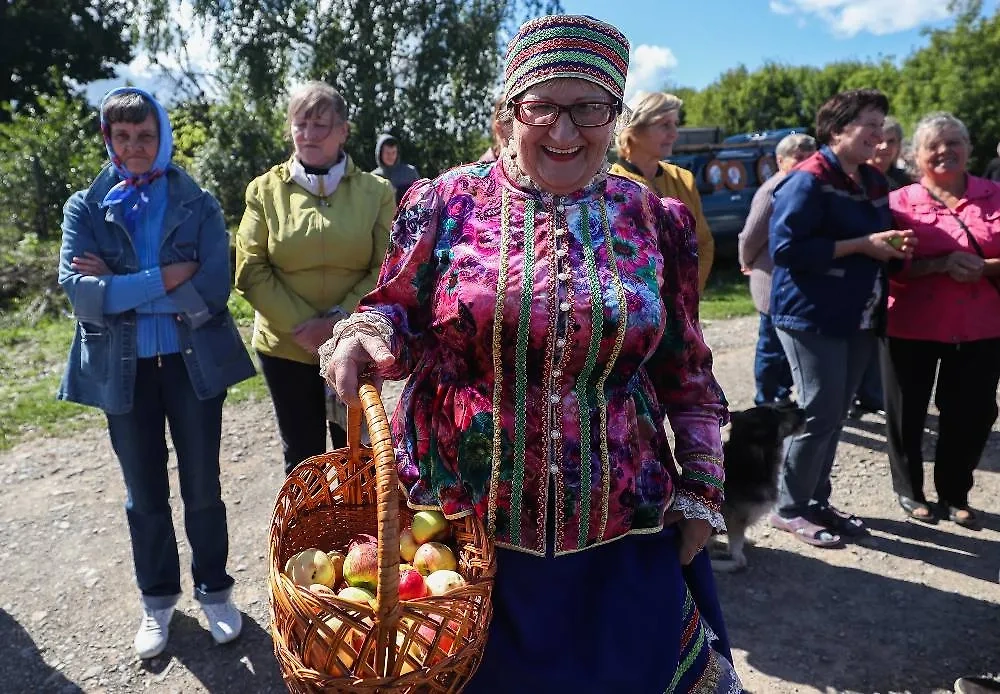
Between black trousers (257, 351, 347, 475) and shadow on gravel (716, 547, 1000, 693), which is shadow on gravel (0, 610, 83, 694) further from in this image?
shadow on gravel (716, 547, 1000, 693)

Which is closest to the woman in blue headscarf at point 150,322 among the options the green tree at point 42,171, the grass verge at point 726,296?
the grass verge at point 726,296

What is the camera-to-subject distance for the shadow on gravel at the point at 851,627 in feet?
9.91

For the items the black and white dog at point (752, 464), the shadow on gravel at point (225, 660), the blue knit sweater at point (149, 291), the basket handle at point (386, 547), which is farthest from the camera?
the black and white dog at point (752, 464)

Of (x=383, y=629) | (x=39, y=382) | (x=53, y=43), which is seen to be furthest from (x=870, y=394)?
(x=53, y=43)

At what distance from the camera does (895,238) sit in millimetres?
3479

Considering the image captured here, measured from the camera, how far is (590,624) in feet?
5.59

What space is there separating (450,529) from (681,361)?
67cm

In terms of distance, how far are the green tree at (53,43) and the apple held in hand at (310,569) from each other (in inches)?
1009

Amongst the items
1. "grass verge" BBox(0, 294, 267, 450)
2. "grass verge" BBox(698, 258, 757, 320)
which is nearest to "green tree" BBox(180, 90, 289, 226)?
"grass verge" BBox(0, 294, 267, 450)

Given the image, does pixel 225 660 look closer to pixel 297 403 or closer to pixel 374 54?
pixel 297 403

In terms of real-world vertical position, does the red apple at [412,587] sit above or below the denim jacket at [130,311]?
below

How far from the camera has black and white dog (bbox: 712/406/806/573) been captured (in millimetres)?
3535

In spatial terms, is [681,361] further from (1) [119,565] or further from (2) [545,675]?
(1) [119,565]

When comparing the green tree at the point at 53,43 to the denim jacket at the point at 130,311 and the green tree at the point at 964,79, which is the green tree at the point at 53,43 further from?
the green tree at the point at 964,79
